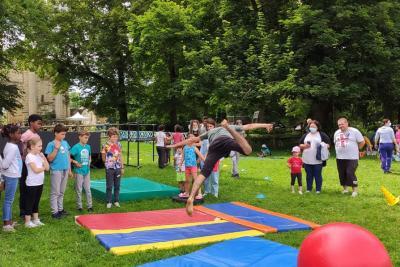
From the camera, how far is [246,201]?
10.8 meters

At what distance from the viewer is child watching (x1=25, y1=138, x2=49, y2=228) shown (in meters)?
8.00

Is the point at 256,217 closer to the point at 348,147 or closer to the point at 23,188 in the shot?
the point at 348,147

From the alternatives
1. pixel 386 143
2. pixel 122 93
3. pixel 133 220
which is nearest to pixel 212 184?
pixel 133 220

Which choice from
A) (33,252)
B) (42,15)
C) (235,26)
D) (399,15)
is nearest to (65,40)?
(42,15)

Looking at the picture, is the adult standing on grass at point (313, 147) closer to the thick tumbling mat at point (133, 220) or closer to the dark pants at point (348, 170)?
the dark pants at point (348, 170)

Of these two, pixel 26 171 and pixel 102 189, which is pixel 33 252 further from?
pixel 102 189

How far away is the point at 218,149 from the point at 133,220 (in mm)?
2101

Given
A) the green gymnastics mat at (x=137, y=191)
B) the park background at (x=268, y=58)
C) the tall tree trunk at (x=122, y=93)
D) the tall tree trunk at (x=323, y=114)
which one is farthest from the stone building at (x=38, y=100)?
the green gymnastics mat at (x=137, y=191)

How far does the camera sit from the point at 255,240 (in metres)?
7.04

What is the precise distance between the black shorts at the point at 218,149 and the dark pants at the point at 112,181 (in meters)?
2.57

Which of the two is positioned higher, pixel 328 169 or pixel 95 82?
pixel 95 82

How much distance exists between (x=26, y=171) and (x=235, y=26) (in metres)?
20.2

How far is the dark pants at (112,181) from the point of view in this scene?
9633 millimetres

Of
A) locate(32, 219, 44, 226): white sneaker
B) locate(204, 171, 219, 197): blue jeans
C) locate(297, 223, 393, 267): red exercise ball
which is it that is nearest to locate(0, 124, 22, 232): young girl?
locate(32, 219, 44, 226): white sneaker
